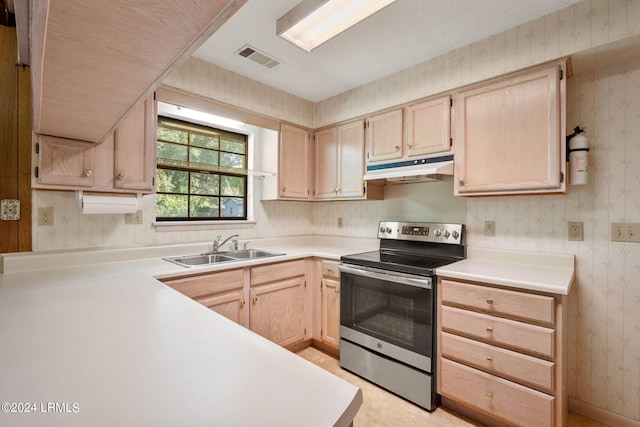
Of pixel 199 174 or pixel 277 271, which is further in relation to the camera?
pixel 199 174

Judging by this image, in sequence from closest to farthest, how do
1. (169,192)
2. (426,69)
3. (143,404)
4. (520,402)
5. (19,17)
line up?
(143,404) < (19,17) < (520,402) < (426,69) < (169,192)

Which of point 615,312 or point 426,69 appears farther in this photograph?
point 426,69

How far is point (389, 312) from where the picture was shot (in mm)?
2127

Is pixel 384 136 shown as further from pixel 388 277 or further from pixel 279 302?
pixel 279 302

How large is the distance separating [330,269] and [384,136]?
1.27 meters

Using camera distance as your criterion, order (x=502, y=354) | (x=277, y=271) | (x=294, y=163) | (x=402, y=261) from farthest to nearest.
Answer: (x=294, y=163), (x=277, y=271), (x=402, y=261), (x=502, y=354)

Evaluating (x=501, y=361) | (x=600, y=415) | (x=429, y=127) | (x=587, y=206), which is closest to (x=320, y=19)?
(x=429, y=127)

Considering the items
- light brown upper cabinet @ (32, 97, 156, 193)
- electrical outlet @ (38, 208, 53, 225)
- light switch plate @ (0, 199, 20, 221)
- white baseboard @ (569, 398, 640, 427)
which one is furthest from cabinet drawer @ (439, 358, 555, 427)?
light switch plate @ (0, 199, 20, 221)

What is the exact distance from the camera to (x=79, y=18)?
568 mm

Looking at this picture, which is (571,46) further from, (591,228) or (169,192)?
(169,192)

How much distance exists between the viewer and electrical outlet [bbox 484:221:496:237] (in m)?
2.26

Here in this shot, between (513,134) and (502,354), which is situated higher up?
(513,134)

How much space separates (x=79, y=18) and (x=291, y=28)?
1.52 m

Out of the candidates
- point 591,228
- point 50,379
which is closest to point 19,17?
point 50,379
